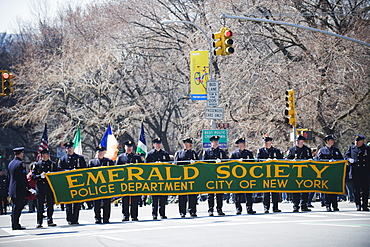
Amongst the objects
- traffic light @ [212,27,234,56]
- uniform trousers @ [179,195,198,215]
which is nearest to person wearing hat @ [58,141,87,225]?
uniform trousers @ [179,195,198,215]

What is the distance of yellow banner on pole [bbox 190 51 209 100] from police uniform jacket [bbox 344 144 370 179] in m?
9.64

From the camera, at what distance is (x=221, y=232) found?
11727 mm

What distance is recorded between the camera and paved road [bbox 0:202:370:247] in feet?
33.7

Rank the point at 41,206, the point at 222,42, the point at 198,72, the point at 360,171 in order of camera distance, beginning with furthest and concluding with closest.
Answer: the point at 198,72, the point at 222,42, the point at 360,171, the point at 41,206

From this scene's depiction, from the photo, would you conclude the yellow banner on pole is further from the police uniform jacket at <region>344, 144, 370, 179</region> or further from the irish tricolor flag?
the police uniform jacket at <region>344, 144, 370, 179</region>

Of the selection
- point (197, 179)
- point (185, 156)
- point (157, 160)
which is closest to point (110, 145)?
point (157, 160)

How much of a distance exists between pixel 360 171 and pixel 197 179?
4.32 m

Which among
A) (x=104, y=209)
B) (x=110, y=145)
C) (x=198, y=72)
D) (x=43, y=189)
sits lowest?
(x=104, y=209)

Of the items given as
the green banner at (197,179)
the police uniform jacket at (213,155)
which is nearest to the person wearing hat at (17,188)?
the green banner at (197,179)

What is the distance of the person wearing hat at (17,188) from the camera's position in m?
15.0

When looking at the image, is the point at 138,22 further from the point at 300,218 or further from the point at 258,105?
the point at 300,218

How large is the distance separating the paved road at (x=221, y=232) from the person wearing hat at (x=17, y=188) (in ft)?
1.31

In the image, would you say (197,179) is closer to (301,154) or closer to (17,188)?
(301,154)

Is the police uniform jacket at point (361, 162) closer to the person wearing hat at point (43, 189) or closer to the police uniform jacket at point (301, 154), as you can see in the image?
the police uniform jacket at point (301, 154)
